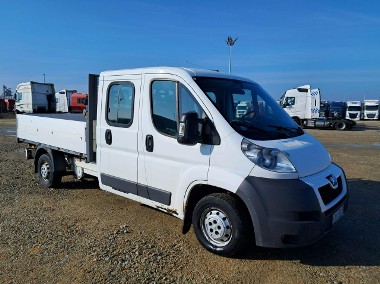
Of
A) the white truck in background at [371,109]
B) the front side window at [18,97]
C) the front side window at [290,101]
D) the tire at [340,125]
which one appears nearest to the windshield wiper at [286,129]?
the front side window at [290,101]

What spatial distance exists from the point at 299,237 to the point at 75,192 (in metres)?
4.99

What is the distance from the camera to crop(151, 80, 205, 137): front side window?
4496 mm

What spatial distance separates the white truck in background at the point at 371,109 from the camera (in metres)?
40.8

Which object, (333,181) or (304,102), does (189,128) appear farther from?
(304,102)

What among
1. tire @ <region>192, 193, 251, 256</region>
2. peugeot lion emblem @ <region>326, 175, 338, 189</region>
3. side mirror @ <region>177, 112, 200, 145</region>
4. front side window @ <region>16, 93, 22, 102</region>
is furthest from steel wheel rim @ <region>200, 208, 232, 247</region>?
front side window @ <region>16, 93, 22, 102</region>

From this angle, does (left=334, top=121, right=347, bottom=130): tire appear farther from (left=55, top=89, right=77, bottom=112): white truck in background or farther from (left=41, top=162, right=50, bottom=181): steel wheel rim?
(left=55, top=89, right=77, bottom=112): white truck in background

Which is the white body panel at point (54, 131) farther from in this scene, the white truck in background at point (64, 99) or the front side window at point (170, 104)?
the white truck in background at point (64, 99)

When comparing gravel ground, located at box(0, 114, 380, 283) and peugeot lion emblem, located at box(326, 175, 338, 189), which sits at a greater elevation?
peugeot lion emblem, located at box(326, 175, 338, 189)

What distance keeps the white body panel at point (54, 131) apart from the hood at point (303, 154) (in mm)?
3599

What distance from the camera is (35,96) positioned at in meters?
26.5

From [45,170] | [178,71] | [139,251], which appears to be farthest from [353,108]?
[139,251]

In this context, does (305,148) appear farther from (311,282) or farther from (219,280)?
(219,280)

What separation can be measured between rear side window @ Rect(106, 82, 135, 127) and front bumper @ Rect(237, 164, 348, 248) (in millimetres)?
2192

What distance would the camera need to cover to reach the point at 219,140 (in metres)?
4.15
